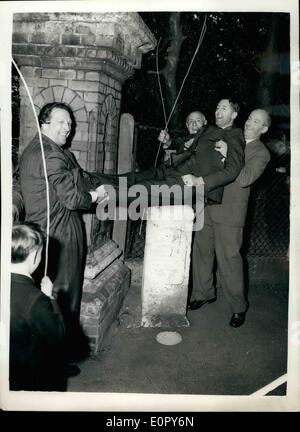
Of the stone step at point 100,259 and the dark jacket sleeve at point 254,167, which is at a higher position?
the dark jacket sleeve at point 254,167

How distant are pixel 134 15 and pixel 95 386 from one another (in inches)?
117

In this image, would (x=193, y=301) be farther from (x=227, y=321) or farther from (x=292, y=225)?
(x=292, y=225)

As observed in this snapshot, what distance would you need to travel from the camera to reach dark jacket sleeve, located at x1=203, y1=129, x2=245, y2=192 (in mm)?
Result: 3529

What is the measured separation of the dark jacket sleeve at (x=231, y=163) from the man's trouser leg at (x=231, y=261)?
49 cm

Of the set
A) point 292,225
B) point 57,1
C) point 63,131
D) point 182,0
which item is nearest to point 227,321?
point 292,225

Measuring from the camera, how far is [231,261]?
3.78 metres

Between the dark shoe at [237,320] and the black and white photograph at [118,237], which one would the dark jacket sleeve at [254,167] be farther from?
the dark shoe at [237,320]

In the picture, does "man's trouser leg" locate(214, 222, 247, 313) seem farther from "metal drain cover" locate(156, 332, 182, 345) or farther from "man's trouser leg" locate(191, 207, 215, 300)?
"metal drain cover" locate(156, 332, 182, 345)

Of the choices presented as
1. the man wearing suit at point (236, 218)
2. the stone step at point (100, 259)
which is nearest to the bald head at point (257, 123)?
the man wearing suit at point (236, 218)

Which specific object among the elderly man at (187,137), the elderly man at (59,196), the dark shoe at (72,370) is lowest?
the dark shoe at (72,370)

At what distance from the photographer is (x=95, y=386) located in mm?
2883

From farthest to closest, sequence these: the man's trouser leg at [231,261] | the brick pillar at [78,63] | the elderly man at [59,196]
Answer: the man's trouser leg at [231,261], the brick pillar at [78,63], the elderly man at [59,196]

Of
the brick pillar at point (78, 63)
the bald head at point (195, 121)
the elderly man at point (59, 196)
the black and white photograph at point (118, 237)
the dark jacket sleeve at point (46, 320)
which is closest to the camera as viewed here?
the dark jacket sleeve at point (46, 320)

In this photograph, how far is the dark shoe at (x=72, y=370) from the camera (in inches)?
117
